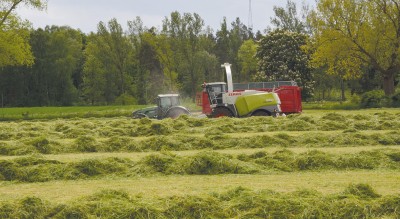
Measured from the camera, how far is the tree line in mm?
46031

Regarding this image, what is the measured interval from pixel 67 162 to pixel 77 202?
16.5 ft

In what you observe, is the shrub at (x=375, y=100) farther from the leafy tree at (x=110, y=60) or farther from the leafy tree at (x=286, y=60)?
the leafy tree at (x=110, y=60)

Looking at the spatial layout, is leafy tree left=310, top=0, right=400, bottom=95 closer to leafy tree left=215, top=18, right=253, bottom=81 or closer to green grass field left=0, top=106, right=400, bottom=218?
green grass field left=0, top=106, right=400, bottom=218

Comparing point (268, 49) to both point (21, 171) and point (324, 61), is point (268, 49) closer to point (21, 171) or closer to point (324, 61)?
point (324, 61)

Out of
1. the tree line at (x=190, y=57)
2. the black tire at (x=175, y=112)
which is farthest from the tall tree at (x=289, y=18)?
the black tire at (x=175, y=112)

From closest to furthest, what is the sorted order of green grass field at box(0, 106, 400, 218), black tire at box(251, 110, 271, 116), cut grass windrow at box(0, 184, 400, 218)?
cut grass windrow at box(0, 184, 400, 218) → green grass field at box(0, 106, 400, 218) → black tire at box(251, 110, 271, 116)

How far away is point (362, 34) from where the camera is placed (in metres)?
46.0

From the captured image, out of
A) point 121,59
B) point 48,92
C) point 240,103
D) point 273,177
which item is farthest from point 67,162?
point 48,92

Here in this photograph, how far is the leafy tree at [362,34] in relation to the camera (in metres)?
45.5

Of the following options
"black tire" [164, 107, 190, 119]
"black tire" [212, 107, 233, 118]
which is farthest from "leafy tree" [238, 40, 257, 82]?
"black tire" [212, 107, 233, 118]

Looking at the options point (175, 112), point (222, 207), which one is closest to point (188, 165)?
point (222, 207)

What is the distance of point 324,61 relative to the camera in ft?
159

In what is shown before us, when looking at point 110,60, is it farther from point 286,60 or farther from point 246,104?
point 246,104

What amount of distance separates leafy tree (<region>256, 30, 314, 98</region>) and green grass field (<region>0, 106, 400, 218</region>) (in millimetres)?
30565
